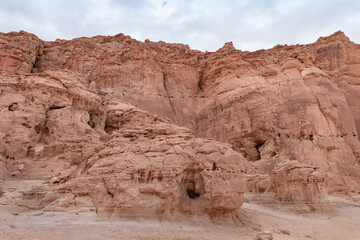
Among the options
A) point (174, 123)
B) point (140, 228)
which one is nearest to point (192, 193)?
point (140, 228)

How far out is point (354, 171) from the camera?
22484 millimetres

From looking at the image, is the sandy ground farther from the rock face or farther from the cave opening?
the cave opening

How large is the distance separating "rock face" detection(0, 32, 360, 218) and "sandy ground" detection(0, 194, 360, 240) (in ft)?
2.00

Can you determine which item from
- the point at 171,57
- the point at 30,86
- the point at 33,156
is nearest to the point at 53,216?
the point at 33,156

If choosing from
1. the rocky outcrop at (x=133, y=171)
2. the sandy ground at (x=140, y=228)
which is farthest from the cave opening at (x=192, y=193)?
the sandy ground at (x=140, y=228)

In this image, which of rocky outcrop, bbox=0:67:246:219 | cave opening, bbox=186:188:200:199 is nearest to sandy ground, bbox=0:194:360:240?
rocky outcrop, bbox=0:67:246:219

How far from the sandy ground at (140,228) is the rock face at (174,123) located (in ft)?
2.00

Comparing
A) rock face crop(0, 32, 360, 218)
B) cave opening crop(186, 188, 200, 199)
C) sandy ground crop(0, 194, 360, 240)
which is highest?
rock face crop(0, 32, 360, 218)

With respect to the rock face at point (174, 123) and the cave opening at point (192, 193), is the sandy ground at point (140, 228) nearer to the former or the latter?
the rock face at point (174, 123)

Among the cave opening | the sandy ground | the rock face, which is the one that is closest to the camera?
the sandy ground

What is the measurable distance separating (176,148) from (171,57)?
79.9 ft

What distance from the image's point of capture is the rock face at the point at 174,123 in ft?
30.4

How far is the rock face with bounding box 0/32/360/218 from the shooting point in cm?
927

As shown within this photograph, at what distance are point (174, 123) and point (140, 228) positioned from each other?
20120 millimetres
